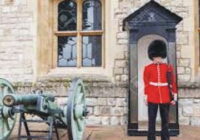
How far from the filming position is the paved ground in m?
6.27

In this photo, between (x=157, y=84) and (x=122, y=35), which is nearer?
(x=157, y=84)

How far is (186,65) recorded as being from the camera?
24.6 feet

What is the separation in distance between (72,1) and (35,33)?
38.2 inches

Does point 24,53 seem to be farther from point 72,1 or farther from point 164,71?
point 164,71

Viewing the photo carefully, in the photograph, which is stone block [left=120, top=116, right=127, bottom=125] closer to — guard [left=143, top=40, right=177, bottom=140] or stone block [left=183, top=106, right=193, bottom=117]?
stone block [left=183, top=106, right=193, bottom=117]

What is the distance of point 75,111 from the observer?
5332 mm

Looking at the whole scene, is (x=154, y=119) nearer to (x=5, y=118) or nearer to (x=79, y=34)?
(x=5, y=118)

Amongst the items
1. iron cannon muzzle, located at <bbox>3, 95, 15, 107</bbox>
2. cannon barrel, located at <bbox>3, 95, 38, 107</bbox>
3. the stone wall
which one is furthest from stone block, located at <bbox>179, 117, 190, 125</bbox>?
iron cannon muzzle, located at <bbox>3, 95, 15, 107</bbox>

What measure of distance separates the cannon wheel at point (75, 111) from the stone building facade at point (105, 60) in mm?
1883

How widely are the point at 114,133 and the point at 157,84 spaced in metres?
1.59

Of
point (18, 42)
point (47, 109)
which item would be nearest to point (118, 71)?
point (18, 42)

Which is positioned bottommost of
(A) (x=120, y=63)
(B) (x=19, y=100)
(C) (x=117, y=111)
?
(C) (x=117, y=111)

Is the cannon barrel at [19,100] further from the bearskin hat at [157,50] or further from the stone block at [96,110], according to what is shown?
the stone block at [96,110]

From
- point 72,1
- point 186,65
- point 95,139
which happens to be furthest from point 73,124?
point 72,1
